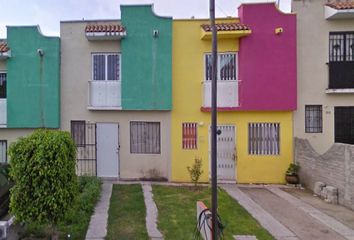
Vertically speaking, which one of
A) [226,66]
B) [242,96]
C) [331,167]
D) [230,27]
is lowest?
[331,167]

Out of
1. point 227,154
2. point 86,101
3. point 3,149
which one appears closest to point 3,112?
point 3,149

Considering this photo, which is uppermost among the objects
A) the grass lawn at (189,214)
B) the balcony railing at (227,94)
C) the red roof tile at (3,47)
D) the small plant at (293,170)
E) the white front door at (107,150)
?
the red roof tile at (3,47)

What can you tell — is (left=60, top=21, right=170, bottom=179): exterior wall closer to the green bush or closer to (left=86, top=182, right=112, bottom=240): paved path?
(left=86, top=182, right=112, bottom=240): paved path

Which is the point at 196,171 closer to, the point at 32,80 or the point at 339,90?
the point at 339,90

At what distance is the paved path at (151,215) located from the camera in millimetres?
7924

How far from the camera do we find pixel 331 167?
12188mm


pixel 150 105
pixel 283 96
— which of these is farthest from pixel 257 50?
pixel 150 105

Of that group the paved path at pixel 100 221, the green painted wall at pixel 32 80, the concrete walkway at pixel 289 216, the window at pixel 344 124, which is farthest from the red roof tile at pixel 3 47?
the window at pixel 344 124

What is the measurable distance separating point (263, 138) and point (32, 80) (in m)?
10.5

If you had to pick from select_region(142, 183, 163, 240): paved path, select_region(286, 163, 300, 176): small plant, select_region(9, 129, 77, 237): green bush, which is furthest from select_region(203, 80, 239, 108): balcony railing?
select_region(9, 129, 77, 237): green bush

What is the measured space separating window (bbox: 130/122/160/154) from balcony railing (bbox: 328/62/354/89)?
7841 mm

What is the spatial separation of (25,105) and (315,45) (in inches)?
509

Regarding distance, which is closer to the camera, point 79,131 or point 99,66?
point 99,66

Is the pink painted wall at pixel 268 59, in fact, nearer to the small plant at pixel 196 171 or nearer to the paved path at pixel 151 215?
the small plant at pixel 196 171
